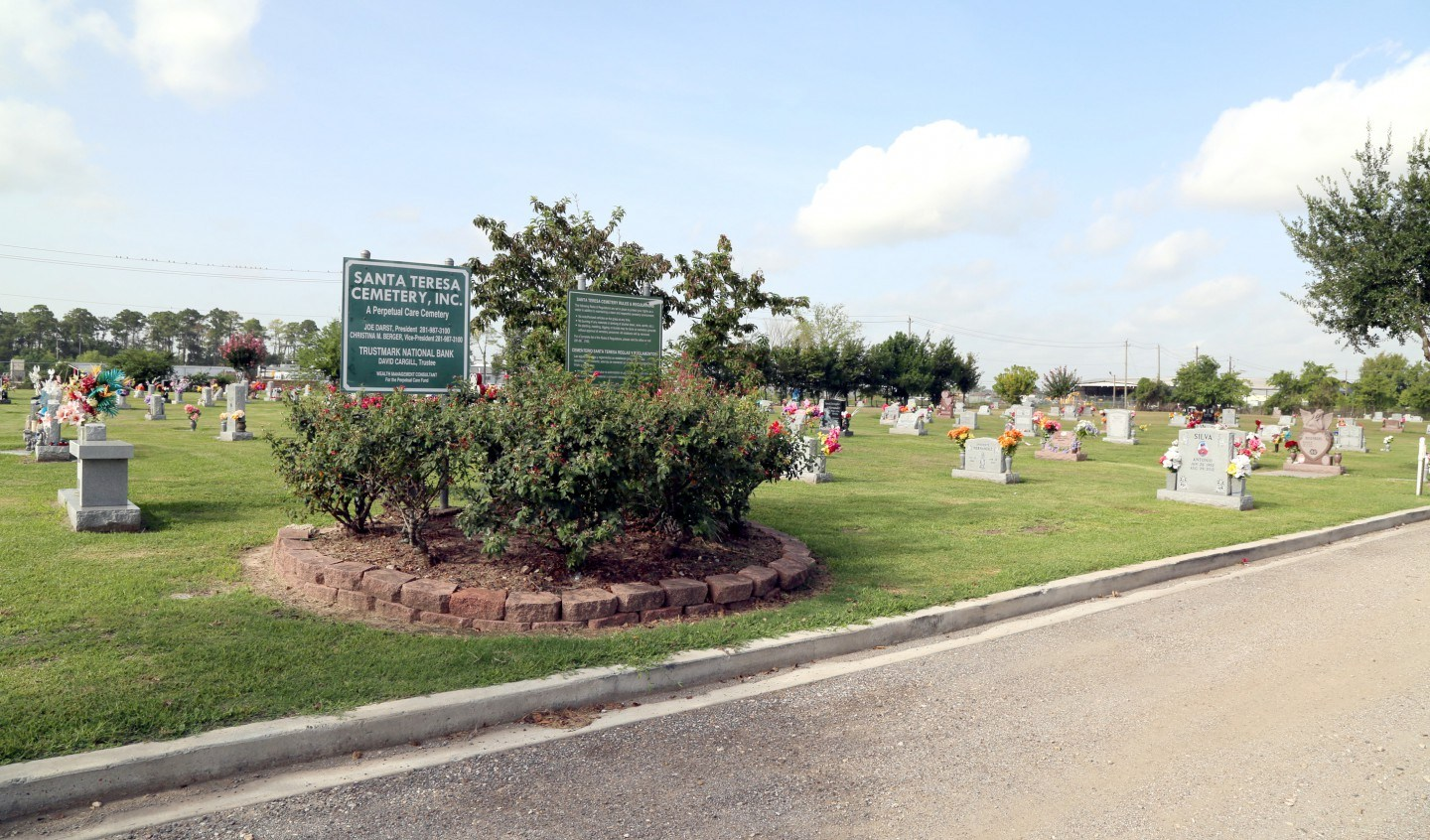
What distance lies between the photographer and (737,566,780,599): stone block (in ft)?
19.5

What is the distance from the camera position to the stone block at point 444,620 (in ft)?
16.6

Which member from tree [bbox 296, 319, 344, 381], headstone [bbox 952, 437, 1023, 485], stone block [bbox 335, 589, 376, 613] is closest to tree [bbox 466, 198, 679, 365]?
tree [bbox 296, 319, 344, 381]

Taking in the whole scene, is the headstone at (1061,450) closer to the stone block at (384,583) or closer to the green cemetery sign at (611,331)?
the green cemetery sign at (611,331)

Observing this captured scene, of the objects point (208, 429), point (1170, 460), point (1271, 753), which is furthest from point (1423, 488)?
point (208, 429)

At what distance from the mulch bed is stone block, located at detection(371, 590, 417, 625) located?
42 centimetres

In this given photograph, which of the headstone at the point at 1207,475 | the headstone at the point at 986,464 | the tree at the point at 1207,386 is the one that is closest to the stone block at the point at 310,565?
the headstone at the point at 1207,475

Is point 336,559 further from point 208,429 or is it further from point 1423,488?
point 208,429

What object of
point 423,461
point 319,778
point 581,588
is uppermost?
point 423,461

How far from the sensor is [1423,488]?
1589 centimetres

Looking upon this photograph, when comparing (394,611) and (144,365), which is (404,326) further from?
(144,365)

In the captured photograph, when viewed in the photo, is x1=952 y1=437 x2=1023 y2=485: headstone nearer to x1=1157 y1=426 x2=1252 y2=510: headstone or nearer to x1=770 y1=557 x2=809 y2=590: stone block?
x1=1157 y1=426 x2=1252 y2=510: headstone

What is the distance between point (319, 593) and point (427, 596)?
0.92 meters

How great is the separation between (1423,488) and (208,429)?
27.1 m

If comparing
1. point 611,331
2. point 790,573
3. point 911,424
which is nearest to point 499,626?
point 790,573
